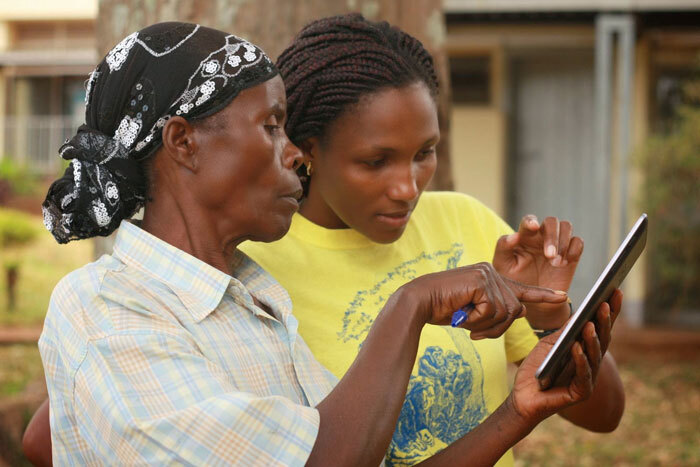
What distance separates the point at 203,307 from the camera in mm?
1794

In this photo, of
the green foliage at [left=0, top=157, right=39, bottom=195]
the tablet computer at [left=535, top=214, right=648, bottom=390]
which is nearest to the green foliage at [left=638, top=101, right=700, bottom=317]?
the tablet computer at [left=535, top=214, right=648, bottom=390]

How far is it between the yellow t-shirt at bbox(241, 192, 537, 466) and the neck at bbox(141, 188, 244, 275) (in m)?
0.35

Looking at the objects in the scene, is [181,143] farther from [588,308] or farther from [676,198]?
[676,198]

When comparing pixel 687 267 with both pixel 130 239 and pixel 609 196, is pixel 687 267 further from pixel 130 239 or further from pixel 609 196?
pixel 130 239

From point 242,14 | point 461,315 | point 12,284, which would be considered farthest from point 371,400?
point 12,284

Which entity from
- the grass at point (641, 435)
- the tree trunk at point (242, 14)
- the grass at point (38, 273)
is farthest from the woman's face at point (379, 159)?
the grass at point (38, 273)

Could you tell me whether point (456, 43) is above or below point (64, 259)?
above

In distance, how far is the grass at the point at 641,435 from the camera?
656 centimetres

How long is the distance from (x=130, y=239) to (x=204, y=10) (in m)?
1.49

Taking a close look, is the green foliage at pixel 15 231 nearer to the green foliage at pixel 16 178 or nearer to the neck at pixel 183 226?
the green foliage at pixel 16 178

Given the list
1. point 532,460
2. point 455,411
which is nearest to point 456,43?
point 532,460

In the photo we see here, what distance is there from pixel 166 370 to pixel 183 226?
0.37 metres

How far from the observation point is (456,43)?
10562 mm

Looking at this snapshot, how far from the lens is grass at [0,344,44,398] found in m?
7.70
